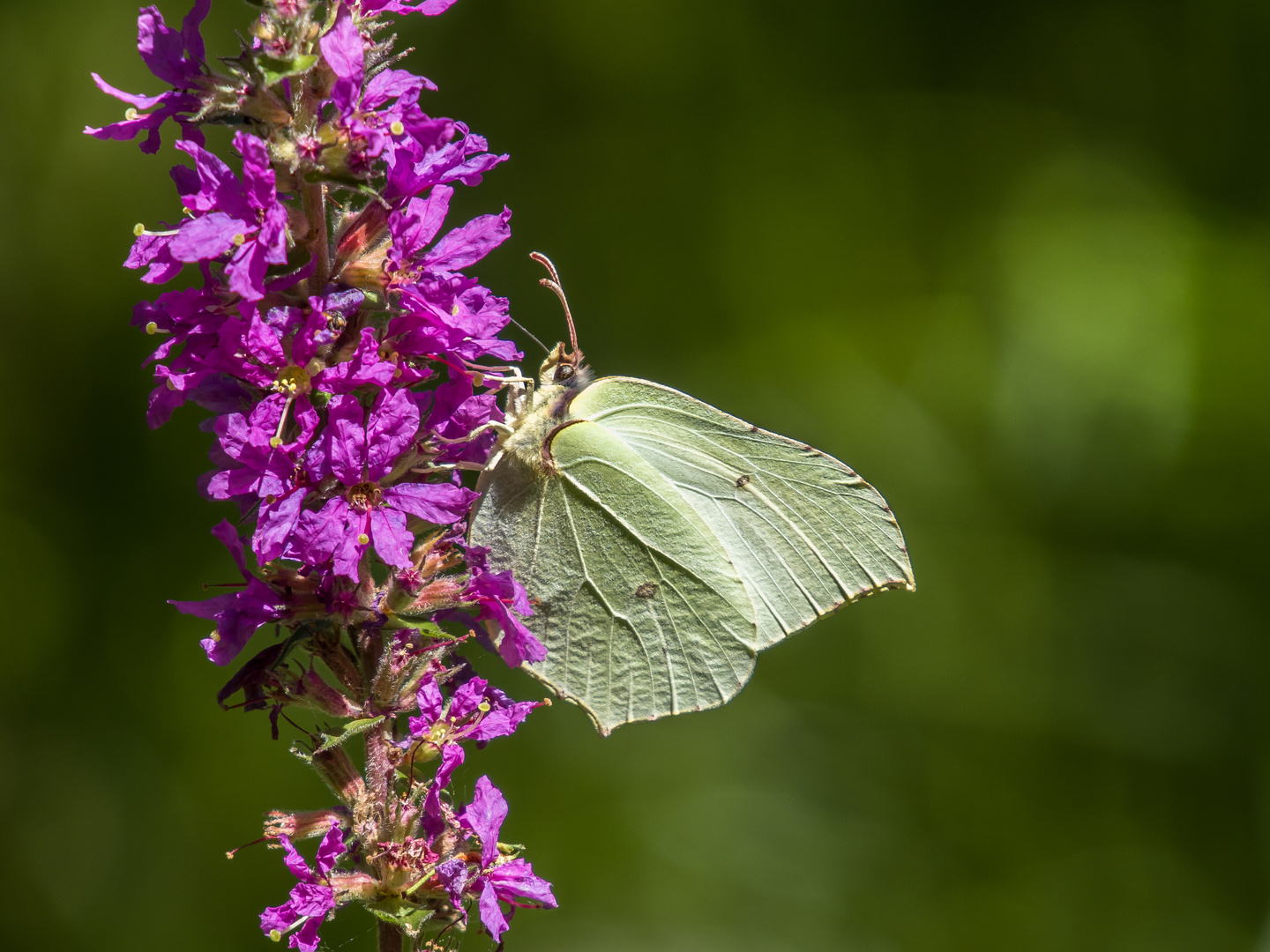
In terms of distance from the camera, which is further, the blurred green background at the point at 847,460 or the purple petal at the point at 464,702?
the blurred green background at the point at 847,460

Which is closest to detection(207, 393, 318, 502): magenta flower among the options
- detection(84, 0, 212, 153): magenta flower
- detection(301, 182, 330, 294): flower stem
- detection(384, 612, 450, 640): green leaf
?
detection(301, 182, 330, 294): flower stem

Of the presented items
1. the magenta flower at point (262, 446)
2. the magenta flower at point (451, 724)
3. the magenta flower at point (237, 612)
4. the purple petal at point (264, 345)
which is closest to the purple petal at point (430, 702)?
the magenta flower at point (451, 724)

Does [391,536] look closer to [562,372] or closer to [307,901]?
[307,901]

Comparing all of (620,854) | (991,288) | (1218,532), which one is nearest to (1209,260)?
(991,288)

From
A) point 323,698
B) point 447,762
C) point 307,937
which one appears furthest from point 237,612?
point 307,937

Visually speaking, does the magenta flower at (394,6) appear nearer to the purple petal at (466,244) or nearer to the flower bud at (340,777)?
the purple petal at (466,244)

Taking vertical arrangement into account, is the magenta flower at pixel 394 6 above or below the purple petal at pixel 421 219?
above

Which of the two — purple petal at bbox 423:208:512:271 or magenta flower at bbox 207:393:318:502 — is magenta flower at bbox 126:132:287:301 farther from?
purple petal at bbox 423:208:512:271
